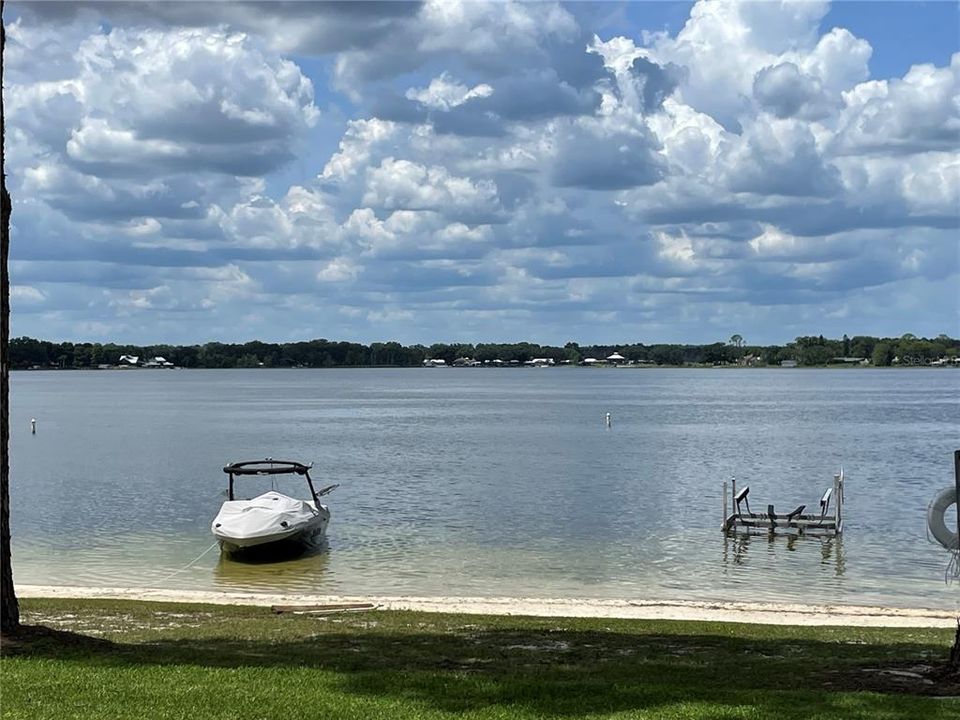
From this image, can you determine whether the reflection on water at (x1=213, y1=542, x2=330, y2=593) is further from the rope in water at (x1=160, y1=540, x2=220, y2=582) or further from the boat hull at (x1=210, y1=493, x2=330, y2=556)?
the rope in water at (x1=160, y1=540, x2=220, y2=582)

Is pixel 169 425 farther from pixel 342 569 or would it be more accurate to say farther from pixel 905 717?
pixel 905 717

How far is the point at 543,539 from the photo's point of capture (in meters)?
33.3

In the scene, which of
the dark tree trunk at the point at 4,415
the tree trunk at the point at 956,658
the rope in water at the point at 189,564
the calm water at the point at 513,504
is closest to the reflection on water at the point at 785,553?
the calm water at the point at 513,504

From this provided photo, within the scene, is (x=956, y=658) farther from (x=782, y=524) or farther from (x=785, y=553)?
(x=782, y=524)

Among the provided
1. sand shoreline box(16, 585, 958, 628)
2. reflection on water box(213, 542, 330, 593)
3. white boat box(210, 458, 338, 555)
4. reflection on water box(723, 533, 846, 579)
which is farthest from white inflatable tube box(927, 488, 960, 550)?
white boat box(210, 458, 338, 555)

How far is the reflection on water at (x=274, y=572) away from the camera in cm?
2602

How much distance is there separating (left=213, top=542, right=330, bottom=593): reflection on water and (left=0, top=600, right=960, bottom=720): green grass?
7438 mm

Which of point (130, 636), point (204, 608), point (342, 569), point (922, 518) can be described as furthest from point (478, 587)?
point (922, 518)

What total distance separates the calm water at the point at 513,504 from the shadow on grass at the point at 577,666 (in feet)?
32.0

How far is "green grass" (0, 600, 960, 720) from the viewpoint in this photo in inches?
380

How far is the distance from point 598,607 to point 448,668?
9.63 m

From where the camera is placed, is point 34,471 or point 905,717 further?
point 34,471

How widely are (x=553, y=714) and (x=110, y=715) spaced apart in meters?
3.85

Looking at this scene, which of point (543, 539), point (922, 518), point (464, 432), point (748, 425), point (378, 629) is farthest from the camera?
point (748, 425)
